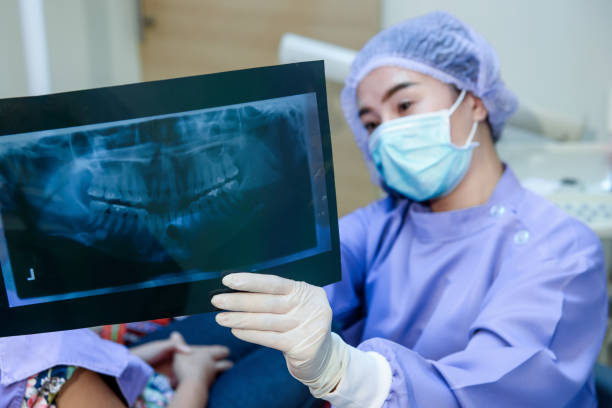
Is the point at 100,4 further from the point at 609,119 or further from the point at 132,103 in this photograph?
the point at 609,119

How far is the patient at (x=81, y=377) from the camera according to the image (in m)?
0.76

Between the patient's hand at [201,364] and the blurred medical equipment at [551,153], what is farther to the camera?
the blurred medical equipment at [551,153]

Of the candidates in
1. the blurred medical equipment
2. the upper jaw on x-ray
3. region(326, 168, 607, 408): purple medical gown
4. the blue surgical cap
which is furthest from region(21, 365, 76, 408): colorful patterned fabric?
the blurred medical equipment

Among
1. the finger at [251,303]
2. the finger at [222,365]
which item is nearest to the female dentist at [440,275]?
the finger at [251,303]

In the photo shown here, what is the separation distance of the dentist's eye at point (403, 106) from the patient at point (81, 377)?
2.05 ft

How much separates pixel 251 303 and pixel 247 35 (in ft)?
5.97

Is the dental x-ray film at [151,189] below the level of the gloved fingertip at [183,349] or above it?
above

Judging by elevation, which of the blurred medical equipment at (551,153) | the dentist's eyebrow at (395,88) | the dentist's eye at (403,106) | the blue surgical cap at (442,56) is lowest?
the blurred medical equipment at (551,153)

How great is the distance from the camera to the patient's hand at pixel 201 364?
1010 millimetres

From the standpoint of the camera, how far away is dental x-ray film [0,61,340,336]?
68cm

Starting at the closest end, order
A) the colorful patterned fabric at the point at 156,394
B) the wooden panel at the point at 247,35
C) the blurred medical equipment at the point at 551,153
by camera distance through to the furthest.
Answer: the colorful patterned fabric at the point at 156,394 < the blurred medical equipment at the point at 551,153 < the wooden panel at the point at 247,35

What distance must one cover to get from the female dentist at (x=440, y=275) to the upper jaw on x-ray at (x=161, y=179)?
10 centimetres

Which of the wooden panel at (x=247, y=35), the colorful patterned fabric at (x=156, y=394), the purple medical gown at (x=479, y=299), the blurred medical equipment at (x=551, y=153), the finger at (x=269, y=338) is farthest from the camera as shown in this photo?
the wooden panel at (x=247, y=35)

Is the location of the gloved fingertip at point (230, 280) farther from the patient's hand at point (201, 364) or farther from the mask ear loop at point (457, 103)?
the mask ear loop at point (457, 103)
